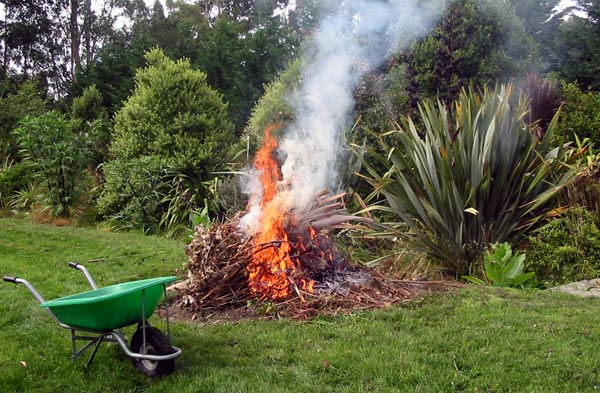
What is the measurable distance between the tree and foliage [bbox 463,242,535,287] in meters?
5.67

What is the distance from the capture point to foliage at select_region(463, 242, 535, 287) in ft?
17.4

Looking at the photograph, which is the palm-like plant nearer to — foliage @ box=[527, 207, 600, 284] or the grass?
foliage @ box=[527, 207, 600, 284]

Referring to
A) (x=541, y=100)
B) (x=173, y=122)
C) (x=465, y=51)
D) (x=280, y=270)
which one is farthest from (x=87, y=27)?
(x=280, y=270)

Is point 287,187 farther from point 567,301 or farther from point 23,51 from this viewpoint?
point 23,51

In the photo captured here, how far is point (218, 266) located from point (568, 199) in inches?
151

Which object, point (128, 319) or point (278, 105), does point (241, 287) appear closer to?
point (128, 319)

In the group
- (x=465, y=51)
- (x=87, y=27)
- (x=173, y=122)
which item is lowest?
(x=173, y=122)

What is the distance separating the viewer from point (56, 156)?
412 inches

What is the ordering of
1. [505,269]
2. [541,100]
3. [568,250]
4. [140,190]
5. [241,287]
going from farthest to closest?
[140,190]
[541,100]
[568,250]
[505,269]
[241,287]

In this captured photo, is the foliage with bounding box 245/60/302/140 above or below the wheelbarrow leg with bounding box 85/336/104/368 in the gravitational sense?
above

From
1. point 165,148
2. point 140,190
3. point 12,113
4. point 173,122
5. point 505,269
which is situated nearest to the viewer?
point 505,269

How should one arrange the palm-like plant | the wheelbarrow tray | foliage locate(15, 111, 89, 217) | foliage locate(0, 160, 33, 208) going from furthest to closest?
foliage locate(0, 160, 33, 208) < foliage locate(15, 111, 89, 217) < the palm-like plant < the wheelbarrow tray

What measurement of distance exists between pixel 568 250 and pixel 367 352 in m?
3.03

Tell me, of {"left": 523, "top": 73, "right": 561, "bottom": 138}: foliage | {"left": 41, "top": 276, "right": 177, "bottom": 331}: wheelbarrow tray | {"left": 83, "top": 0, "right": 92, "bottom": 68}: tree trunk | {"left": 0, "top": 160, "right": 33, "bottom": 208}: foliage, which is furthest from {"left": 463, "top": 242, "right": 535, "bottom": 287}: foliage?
{"left": 83, "top": 0, "right": 92, "bottom": 68}: tree trunk
